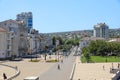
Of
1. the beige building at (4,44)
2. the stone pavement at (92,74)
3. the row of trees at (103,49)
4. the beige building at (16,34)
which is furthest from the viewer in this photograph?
the row of trees at (103,49)

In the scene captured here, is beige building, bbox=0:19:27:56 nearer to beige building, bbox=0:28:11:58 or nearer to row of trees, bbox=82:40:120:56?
beige building, bbox=0:28:11:58

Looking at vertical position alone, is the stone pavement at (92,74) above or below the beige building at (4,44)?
below

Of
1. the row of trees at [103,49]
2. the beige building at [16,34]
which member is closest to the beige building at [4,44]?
the beige building at [16,34]

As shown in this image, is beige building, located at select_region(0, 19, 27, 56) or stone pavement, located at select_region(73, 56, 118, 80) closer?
stone pavement, located at select_region(73, 56, 118, 80)

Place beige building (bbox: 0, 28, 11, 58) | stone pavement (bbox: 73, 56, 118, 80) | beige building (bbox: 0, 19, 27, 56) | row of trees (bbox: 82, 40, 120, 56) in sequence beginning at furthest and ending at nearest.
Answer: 1. row of trees (bbox: 82, 40, 120, 56)
2. beige building (bbox: 0, 19, 27, 56)
3. beige building (bbox: 0, 28, 11, 58)
4. stone pavement (bbox: 73, 56, 118, 80)

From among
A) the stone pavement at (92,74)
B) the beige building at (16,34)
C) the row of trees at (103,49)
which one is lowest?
the stone pavement at (92,74)

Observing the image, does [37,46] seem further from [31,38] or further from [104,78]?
[104,78]

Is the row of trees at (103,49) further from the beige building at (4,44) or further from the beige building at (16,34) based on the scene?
the beige building at (4,44)

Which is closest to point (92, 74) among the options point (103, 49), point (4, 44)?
point (4, 44)

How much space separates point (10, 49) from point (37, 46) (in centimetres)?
5349

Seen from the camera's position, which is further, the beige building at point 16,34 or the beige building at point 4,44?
the beige building at point 16,34

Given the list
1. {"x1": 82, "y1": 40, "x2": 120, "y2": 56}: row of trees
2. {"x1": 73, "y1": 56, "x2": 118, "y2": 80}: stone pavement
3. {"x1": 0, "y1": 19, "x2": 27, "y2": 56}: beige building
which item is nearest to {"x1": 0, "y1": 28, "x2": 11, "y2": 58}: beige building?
{"x1": 0, "y1": 19, "x2": 27, "y2": 56}: beige building

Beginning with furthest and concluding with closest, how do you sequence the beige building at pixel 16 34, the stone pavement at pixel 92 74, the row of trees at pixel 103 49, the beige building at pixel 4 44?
the row of trees at pixel 103 49, the beige building at pixel 16 34, the beige building at pixel 4 44, the stone pavement at pixel 92 74

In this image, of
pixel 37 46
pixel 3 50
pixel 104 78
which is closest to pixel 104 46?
pixel 3 50
